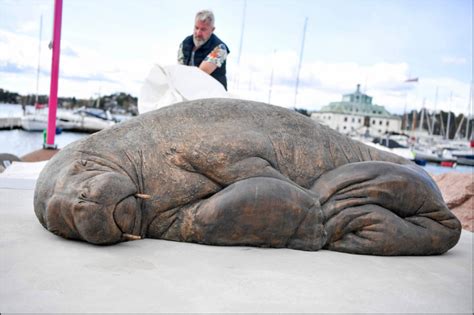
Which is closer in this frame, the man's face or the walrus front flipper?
the walrus front flipper

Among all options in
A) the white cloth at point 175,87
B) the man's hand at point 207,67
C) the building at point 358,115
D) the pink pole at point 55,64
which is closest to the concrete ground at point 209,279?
the white cloth at point 175,87

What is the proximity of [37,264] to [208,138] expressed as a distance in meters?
1.51

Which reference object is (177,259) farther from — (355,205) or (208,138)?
(355,205)

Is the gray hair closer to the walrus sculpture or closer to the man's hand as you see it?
the man's hand

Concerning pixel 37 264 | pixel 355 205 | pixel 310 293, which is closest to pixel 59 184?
pixel 37 264

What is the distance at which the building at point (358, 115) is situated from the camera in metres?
104

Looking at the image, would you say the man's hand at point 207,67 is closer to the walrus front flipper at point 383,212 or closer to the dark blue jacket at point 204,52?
the dark blue jacket at point 204,52

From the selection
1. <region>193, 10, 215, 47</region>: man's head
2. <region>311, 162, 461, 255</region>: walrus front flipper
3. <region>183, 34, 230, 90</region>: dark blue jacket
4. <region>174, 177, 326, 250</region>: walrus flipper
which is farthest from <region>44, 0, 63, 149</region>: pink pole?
<region>311, 162, 461, 255</region>: walrus front flipper

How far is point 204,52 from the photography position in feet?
20.4

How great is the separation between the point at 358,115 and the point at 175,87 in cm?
10305

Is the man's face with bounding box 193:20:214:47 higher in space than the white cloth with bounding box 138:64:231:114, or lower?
higher

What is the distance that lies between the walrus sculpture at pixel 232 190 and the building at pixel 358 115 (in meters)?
99.2

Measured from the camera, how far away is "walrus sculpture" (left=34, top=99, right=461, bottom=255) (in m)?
3.47

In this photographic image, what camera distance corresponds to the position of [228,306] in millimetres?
2475
